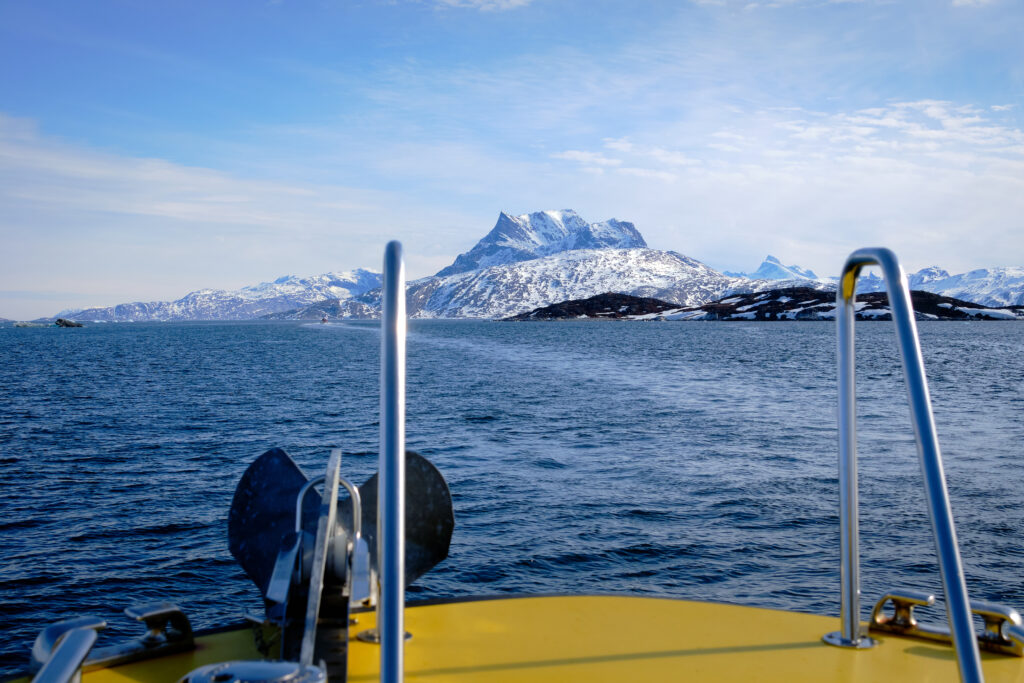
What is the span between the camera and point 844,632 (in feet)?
14.3

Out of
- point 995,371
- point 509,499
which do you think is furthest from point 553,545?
point 995,371

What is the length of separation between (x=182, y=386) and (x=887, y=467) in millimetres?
50087

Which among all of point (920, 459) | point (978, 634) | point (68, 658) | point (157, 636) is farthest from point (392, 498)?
point (978, 634)

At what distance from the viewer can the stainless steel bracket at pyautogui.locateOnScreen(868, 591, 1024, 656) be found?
4.16 meters

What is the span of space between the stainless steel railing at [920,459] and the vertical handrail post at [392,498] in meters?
1.70

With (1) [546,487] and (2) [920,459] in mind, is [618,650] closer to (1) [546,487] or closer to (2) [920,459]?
(2) [920,459]

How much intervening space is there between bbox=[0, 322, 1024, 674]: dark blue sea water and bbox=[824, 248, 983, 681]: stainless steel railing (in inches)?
390

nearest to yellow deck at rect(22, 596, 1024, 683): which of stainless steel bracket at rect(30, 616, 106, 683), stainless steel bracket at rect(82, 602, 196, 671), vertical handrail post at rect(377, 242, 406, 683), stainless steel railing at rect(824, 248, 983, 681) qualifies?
stainless steel bracket at rect(82, 602, 196, 671)

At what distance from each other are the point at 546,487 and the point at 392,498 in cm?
2127

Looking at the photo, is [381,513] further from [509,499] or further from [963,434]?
[963,434]

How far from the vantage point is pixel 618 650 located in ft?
14.0

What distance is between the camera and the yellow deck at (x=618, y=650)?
3930 millimetres

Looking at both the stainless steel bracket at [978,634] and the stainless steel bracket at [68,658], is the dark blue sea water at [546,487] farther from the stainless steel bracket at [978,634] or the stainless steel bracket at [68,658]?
the stainless steel bracket at [68,658]

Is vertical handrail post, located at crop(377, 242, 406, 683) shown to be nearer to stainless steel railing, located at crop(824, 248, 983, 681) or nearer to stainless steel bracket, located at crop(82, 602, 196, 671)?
stainless steel railing, located at crop(824, 248, 983, 681)
